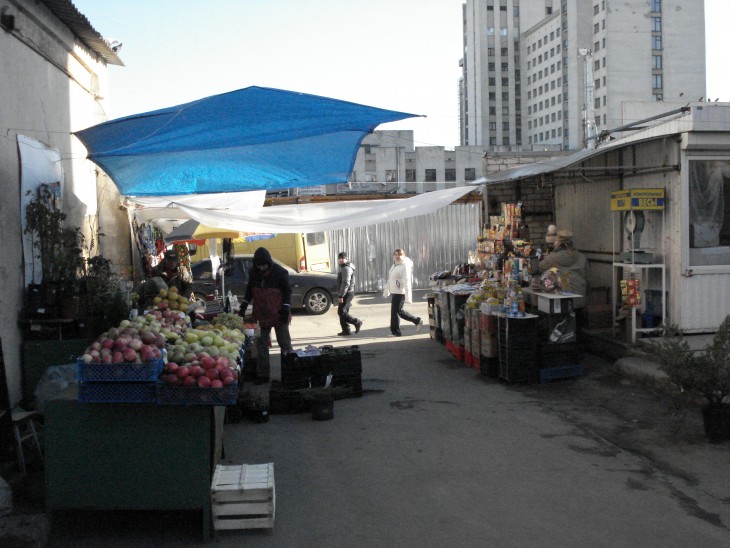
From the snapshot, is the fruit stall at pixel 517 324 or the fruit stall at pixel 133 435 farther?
the fruit stall at pixel 517 324

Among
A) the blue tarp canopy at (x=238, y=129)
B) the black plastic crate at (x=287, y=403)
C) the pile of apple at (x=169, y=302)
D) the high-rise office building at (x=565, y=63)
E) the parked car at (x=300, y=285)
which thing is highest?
the high-rise office building at (x=565, y=63)

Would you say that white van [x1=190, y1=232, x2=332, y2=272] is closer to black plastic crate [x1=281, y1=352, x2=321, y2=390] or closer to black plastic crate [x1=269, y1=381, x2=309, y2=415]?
black plastic crate [x1=281, y1=352, x2=321, y2=390]

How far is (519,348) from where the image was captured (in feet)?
33.7

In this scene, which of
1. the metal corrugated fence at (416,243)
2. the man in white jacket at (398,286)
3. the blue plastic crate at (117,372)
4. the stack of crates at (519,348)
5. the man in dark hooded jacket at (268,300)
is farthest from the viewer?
the metal corrugated fence at (416,243)

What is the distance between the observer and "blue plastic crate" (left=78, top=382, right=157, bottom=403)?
5145 millimetres

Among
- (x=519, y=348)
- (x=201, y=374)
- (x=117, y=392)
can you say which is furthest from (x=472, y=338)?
(x=117, y=392)

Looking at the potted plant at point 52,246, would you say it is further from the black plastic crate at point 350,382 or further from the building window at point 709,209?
the building window at point 709,209

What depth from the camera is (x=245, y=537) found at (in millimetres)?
5219

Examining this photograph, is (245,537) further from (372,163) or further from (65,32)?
(372,163)

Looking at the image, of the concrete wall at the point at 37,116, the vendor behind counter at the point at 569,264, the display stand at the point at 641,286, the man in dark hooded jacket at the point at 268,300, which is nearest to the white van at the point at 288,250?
the concrete wall at the point at 37,116

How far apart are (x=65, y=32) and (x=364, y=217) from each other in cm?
475

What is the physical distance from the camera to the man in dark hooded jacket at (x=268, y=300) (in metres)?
10.9

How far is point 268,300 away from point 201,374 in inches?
225

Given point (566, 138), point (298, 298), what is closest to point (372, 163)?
point (566, 138)
